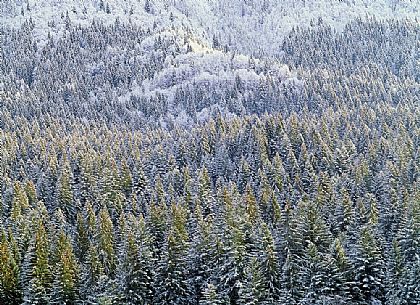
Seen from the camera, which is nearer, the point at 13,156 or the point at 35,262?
the point at 35,262

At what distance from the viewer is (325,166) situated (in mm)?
111188

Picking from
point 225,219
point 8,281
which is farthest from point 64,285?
point 225,219

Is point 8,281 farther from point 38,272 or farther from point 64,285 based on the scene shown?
point 64,285

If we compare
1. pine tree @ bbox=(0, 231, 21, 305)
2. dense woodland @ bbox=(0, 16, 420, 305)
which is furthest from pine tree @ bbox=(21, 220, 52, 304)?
pine tree @ bbox=(0, 231, 21, 305)

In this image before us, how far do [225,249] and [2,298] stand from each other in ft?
96.9

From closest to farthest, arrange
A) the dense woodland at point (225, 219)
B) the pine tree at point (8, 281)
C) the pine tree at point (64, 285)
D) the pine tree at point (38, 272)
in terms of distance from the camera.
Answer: the dense woodland at point (225, 219) → the pine tree at point (38, 272) → the pine tree at point (64, 285) → the pine tree at point (8, 281)

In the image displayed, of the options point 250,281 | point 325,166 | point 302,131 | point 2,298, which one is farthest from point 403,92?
point 2,298

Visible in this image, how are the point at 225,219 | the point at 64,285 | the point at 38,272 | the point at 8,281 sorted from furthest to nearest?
the point at 225,219 → the point at 8,281 → the point at 38,272 → the point at 64,285

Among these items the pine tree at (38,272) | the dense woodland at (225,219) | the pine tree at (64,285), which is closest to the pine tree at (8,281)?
the dense woodland at (225,219)

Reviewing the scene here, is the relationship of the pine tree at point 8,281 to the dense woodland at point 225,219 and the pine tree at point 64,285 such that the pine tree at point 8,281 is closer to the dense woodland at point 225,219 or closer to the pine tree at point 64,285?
the dense woodland at point 225,219

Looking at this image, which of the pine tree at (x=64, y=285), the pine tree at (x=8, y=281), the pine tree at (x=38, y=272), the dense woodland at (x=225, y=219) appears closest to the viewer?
the dense woodland at (x=225, y=219)

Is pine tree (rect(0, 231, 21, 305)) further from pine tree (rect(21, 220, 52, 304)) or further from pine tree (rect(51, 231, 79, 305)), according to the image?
pine tree (rect(51, 231, 79, 305))

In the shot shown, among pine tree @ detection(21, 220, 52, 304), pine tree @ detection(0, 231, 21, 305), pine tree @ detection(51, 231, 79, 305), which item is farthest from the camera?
pine tree @ detection(0, 231, 21, 305)

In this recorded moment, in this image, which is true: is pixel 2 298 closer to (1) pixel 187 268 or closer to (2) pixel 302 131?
(1) pixel 187 268
